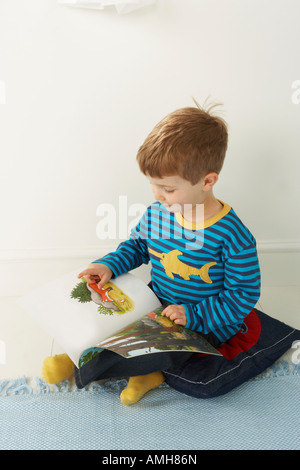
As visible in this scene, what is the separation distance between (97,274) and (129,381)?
0.24m

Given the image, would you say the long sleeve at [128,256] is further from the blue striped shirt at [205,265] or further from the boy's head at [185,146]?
the boy's head at [185,146]

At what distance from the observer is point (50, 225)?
1158 millimetres

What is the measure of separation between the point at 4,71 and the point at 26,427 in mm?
753

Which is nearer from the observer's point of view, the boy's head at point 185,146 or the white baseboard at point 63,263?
the boy's head at point 185,146

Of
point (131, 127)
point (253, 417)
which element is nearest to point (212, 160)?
point (131, 127)

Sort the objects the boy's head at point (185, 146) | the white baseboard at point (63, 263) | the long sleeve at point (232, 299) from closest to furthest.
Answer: the boy's head at point (185, 146) → the long sleeve at point (232, 299) → the white baseboard at point (63, 263)

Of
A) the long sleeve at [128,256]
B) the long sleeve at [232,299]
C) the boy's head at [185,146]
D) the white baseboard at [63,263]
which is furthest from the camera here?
the white baseboard at [63,263]

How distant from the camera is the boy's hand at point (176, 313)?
91 centimetres

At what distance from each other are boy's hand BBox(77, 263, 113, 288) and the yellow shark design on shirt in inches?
5.0

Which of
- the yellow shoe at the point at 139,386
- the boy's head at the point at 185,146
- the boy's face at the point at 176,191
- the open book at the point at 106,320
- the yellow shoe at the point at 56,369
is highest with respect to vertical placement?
the boy's head at the point at 185,146

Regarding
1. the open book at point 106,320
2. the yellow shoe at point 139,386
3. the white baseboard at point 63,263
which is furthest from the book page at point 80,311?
the white baseboard at point 63,263

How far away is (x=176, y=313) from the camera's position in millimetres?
A: 911

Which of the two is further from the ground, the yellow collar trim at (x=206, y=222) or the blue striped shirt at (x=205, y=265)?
the yellow collar trim at (x=206, y=222)

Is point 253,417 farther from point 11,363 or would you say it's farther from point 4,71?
point 4,71
